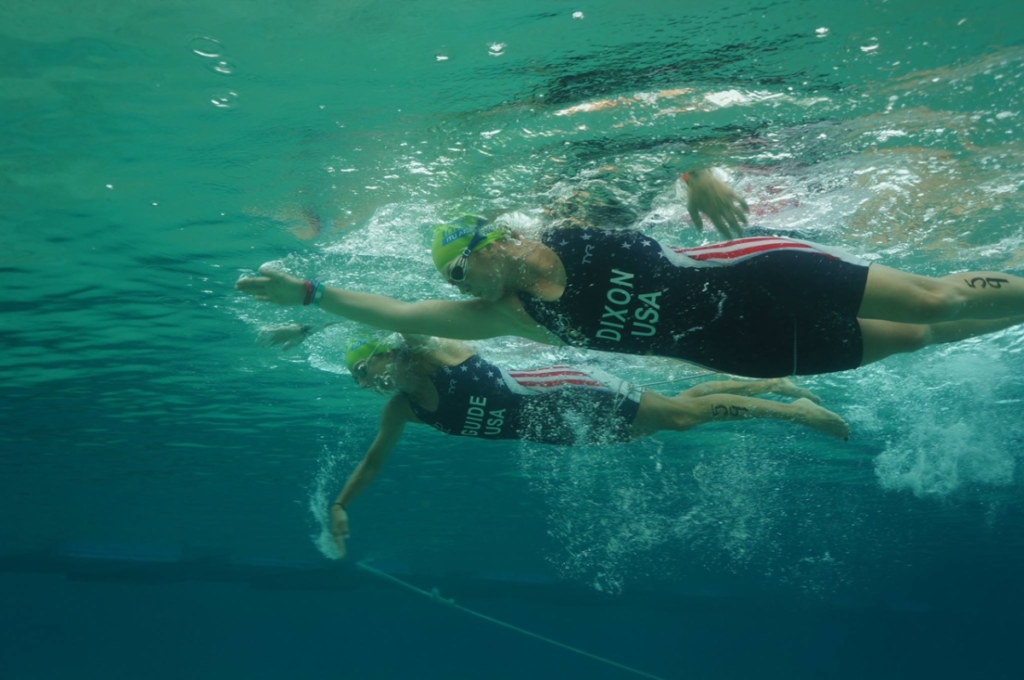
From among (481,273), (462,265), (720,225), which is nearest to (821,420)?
(720,225)

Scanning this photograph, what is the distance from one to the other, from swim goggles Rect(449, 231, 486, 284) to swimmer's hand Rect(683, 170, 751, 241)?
6.39 ft

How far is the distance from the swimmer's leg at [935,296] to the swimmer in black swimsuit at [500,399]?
2.61 metres

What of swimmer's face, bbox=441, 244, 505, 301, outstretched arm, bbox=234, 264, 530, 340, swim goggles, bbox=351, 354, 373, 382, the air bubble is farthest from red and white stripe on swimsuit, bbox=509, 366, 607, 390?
the air bubble

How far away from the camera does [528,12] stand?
539 cm

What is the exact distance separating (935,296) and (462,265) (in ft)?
11.4

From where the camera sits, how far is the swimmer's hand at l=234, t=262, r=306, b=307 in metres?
4.86

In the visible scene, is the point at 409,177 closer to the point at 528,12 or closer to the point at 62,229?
the point at 528,12

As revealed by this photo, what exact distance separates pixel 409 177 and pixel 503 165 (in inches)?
43.4

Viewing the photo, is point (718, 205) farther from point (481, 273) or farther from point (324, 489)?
point (324, 489)

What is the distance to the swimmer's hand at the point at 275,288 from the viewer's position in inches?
191

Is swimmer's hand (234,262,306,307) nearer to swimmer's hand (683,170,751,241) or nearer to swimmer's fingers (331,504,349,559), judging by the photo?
swimmer's fingers (331,504,349,559)

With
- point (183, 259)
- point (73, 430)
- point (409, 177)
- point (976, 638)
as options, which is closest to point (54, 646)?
point (73, 430)

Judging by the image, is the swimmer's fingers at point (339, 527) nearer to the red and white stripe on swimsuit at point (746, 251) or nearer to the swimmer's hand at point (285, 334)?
the swimmer's hand at point (285, 334)

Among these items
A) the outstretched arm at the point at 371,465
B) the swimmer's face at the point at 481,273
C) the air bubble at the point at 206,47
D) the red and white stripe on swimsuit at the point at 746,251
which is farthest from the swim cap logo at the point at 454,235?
the outstretched arm at the point at 371,465
